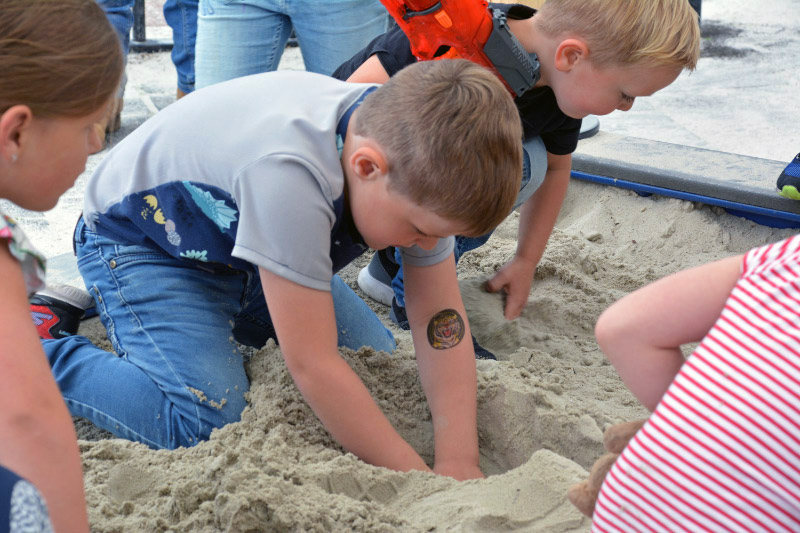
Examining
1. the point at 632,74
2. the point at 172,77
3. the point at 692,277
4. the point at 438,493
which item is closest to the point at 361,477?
the point at 438,493

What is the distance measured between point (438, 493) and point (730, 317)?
607mm

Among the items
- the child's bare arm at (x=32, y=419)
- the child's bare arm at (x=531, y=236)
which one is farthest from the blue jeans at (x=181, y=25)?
the child's bare arm at (x=32, y=419)

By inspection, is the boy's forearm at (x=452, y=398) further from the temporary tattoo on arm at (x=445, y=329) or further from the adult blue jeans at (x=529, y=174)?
the adult blue jeans at (x=529, y=174)

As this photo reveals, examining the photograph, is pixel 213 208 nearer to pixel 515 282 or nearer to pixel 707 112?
pixel 515 282

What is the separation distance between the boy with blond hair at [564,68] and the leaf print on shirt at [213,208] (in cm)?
52

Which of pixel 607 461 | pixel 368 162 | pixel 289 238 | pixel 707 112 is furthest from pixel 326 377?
pixel 707 112

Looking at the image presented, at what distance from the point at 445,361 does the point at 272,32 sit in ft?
3.72

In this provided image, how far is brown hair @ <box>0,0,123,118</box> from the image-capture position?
89cm

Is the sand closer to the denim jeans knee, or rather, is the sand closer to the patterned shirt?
the denim jeans knee

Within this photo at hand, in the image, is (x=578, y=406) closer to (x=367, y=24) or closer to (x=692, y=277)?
(x=692, y=277)

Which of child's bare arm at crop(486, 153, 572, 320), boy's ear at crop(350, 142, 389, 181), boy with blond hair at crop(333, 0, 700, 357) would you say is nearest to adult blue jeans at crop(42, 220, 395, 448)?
boy's ear at crop(350, 142, 389, 181)

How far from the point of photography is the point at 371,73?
177 centimetres

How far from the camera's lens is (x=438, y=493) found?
1.26 meters

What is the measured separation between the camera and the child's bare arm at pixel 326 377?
127 cm
